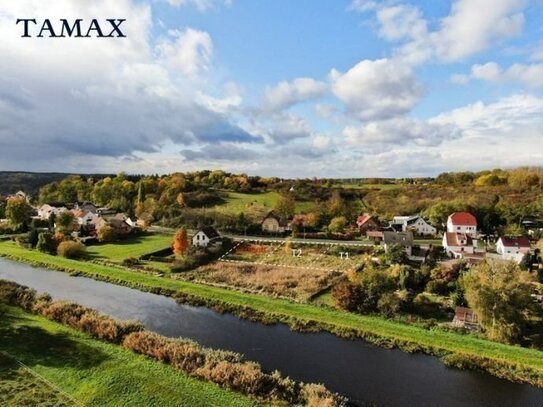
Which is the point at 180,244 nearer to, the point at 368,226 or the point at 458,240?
the point at 368,226

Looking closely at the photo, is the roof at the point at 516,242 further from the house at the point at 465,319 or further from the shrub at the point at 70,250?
the shrub at the point at 70,250

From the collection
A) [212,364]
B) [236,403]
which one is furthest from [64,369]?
[236,403]

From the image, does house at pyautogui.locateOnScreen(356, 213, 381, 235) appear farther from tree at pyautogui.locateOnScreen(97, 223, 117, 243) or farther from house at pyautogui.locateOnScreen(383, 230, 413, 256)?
tree at pyautogui.locateOnScreen(97, 223, 117, 243)

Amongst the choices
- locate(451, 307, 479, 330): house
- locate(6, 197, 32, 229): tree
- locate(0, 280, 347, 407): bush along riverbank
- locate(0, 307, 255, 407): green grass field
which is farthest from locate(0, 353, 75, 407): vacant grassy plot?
locate(6, 197, 32, 229): tree

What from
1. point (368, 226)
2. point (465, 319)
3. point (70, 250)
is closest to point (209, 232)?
point (70, 250)

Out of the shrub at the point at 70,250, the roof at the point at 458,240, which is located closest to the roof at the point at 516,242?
the roof at the point at 458,240

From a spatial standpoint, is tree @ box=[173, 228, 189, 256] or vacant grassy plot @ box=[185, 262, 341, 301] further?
tree @ box=[173, 228, 189, 256]
